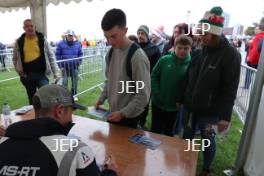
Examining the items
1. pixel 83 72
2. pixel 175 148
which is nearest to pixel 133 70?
pixel 175 148

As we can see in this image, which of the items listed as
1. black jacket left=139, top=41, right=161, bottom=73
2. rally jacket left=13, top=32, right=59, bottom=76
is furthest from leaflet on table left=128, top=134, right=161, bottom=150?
rally jacket left=13, top=32, right=59, bottom=76

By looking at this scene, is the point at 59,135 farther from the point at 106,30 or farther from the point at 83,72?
the point at 83,72

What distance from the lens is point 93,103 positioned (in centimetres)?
547

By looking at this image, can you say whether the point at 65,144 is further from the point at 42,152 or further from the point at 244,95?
the point at 244,95

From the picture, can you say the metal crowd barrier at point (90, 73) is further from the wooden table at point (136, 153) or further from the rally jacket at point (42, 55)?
the wooden table at point (136, 153)

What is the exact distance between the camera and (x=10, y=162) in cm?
89

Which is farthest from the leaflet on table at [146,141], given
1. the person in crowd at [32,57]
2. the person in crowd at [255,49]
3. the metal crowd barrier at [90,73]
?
the person in crowd at [255,49]

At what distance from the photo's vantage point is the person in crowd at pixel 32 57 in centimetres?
354

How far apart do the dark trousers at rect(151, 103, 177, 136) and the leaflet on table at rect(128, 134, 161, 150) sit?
1155 millimetres

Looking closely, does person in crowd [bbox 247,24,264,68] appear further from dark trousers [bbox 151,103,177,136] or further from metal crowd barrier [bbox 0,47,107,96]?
metal crowd barrier [bbox 0,47,107,96]

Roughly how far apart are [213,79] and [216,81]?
4 centimetres

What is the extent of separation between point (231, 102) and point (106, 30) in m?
1.30

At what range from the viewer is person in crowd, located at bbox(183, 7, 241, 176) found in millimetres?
1970

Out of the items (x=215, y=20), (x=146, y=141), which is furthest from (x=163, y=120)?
(x=215, y=20)
